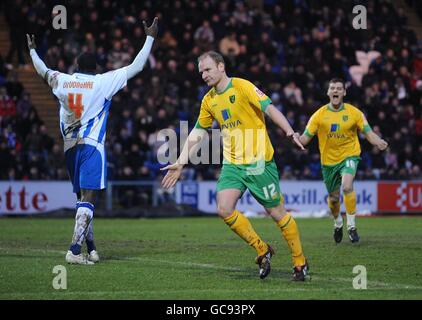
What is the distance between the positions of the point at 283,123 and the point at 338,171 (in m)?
6.10

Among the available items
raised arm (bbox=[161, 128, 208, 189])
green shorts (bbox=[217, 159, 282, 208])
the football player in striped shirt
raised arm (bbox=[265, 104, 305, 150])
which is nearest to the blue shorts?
the football player in striped shirt

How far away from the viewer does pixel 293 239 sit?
33.4 feet

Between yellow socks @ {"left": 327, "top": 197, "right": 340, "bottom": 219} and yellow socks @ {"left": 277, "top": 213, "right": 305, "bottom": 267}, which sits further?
yellow socks @ {"left": 327, "top": 197, "right": 340, "bottom": 219}

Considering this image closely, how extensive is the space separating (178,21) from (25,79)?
16.7ft

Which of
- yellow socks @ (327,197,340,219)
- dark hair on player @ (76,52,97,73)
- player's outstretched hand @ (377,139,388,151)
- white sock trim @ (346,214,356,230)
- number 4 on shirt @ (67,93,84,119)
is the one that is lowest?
white sock trim @ (346,214,356,230)

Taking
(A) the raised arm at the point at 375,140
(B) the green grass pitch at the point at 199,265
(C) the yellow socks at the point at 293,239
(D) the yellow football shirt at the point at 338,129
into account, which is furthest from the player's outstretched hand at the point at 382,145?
(C) the yellow socks at the point at 293,239

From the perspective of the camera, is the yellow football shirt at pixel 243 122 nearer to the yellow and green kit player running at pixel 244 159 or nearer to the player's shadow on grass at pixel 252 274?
the yellow and green kit player running at pixel 244 159

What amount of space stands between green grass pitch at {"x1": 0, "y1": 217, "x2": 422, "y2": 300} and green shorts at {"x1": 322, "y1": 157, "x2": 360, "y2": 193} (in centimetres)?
99

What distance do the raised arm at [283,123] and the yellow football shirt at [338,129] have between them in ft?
18.4

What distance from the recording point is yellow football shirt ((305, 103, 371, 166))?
15.7 m

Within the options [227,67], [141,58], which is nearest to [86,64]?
[141,58]

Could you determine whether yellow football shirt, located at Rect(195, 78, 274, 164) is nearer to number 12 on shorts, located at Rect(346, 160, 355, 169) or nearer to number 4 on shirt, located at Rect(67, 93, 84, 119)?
number 4 on shirt, located at Rect(67, 93, 84, 119)

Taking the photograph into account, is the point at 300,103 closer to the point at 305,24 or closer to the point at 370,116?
the point at 370,116

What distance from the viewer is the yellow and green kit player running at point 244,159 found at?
10250mm
